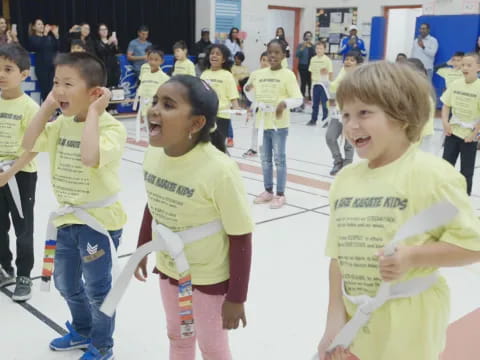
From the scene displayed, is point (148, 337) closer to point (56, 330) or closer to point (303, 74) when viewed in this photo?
point (56, 330)

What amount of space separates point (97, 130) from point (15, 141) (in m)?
A: 1.03

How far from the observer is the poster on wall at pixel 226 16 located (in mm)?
14438

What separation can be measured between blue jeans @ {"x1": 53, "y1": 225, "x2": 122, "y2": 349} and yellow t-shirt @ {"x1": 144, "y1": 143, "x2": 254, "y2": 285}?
1.88ft

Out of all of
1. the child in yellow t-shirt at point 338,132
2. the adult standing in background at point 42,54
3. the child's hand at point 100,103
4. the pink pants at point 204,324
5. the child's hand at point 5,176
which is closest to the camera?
the pink pants at point 204,324

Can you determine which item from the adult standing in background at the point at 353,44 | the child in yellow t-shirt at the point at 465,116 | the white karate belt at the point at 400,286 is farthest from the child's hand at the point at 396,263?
the adult standing in background at the point at 353,44

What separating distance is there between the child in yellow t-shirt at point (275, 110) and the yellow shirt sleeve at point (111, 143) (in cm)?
281

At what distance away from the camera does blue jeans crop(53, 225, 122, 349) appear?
2.34 metres

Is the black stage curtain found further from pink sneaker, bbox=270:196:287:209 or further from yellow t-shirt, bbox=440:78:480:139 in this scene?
yellow t-shirt, bbox=440:78:480:139

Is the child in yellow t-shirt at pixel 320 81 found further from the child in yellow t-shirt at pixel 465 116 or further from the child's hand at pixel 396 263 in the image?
the child's hand at pixel 396 263

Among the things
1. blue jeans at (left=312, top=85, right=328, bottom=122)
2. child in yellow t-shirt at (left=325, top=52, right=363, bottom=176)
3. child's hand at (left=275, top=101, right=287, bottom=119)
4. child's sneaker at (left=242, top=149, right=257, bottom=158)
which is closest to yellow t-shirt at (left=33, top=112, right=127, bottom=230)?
child's hand at (left=275, top=101, right=287, bottom=119)

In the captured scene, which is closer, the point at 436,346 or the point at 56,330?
the point at 436,346

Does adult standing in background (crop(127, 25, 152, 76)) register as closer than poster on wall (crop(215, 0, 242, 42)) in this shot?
Yes

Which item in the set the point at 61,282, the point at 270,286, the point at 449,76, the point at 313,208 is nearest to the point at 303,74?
the point at 449,76

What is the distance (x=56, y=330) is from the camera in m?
2.86
